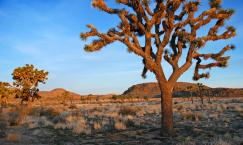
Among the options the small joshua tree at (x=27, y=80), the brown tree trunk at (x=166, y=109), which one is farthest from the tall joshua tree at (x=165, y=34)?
the small joshua tree at (x=27, y=80)

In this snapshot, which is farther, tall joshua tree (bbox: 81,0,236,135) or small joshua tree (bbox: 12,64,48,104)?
small joshua tree (bbox: 12,64,48,104)

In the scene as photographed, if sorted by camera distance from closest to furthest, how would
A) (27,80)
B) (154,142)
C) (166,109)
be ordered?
(154,142), (166,109), (27,80)

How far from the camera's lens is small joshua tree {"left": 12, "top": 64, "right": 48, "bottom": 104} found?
123ft

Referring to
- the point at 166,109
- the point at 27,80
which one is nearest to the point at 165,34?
the point at 166,109

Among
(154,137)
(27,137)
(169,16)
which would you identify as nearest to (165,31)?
(169,16)

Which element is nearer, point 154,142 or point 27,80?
point 154,142

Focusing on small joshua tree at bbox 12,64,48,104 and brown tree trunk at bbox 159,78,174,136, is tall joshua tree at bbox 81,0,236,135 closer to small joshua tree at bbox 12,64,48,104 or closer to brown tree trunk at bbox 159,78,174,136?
brown tree trunk at bbox 159,78,174,136

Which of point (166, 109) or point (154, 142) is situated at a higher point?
point (166, 109)

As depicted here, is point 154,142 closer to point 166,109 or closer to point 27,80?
point 166,109

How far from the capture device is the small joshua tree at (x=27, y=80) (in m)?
37.6

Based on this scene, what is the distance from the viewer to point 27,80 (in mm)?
38375

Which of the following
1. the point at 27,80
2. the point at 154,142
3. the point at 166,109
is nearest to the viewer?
the point at 154,142

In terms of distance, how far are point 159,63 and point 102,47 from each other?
7.66 ft

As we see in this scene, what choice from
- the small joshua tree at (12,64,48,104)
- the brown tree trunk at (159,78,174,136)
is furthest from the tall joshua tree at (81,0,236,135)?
the small joshua tree at (12,64,48,104)
